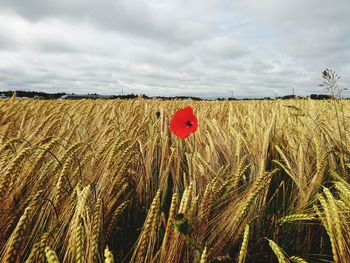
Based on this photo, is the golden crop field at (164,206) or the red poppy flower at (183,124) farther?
the red poppy flower at (183,124)

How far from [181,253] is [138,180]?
620mm

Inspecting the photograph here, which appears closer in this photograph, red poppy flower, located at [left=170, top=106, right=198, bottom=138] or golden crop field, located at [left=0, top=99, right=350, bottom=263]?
golden crop field, located at [left=0, top=99, right=350, bottom=263]

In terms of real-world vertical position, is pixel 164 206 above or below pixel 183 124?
below

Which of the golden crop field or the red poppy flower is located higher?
the red poppy flower

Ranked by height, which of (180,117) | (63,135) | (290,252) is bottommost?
(290,252)

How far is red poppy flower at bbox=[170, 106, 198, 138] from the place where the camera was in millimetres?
1539

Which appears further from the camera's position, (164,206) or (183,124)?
(183,124)

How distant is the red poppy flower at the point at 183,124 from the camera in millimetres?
1539

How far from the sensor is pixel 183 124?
1.60 meters

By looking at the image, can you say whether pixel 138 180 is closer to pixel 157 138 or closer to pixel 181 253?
pixel 157 138

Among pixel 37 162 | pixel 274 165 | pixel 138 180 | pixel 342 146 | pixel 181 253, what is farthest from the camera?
pixel 274 165

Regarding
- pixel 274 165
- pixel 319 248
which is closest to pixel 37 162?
pixel 319 248

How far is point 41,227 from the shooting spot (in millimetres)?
1007

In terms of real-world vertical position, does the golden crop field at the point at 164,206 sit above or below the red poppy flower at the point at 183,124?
below
